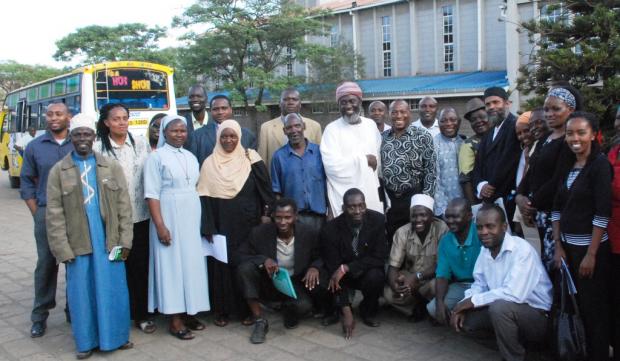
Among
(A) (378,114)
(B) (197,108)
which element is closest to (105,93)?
(B) (197,108)

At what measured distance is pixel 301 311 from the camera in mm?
4918

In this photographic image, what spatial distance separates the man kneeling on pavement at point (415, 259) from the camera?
15.9ft

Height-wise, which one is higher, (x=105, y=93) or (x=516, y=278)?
(x=105, y=93)

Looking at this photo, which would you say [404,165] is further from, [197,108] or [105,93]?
[105,93]

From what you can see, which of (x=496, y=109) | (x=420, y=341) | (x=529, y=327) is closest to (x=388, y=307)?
(x=420, y=341)

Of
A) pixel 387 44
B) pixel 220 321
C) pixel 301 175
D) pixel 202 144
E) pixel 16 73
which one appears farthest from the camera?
pixel 16 73

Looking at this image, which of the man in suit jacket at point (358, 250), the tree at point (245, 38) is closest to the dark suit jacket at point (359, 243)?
the man in suit jacket at point (358, 250)

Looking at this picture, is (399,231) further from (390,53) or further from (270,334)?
(390,53)

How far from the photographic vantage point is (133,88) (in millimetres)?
15984

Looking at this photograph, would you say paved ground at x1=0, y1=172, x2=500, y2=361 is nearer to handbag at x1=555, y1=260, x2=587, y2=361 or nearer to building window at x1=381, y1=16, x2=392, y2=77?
handbag at x1=555, y1=260, x2=587, y2=361

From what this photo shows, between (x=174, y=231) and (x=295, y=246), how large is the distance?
1.06 m

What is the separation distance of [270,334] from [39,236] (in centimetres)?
217

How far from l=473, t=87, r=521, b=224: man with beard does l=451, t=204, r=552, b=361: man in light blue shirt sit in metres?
0.67

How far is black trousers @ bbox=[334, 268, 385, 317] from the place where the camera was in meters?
4.80
